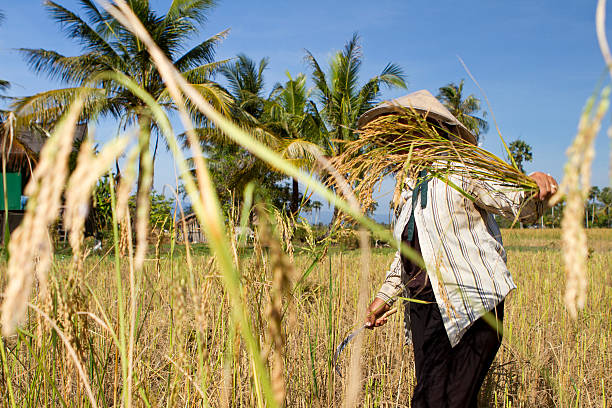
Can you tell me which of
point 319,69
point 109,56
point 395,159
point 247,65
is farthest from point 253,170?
point 395,159

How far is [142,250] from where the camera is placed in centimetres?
48

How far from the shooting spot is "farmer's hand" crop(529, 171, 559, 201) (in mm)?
819

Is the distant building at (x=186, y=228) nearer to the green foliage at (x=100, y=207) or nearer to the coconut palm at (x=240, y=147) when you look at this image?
the green foliage at (x=100, y=207)

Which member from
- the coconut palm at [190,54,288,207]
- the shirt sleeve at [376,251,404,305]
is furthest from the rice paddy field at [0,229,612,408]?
the coconut palm at [190,54,288,207]

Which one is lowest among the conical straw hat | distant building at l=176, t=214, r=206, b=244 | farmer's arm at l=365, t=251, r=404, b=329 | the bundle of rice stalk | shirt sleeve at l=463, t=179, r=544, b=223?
farmer's arm at l=365, t=251, r=404, b=329

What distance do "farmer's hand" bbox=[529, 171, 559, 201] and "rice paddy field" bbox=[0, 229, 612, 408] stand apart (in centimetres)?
11

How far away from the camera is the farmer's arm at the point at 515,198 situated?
2.80 ft

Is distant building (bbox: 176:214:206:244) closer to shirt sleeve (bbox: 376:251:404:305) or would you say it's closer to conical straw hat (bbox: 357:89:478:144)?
conical straw hat (bbox: 357:89:478:144)

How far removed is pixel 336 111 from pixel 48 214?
19.7 m

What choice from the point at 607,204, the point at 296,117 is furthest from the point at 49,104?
the point at 607,204

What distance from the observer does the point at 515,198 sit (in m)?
1.32

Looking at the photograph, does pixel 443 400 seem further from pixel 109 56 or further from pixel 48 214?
pixel 109 56

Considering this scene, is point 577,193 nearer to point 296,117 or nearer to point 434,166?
point 434,166

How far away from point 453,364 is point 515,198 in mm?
776
